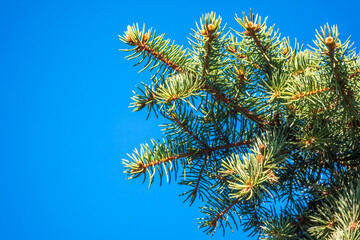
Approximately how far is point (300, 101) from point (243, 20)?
16cm

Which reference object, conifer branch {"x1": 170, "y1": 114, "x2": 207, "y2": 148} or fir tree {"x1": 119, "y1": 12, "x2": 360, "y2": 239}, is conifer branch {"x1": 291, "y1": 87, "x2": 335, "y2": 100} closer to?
fir tree {"x1": 119, "y1": 12, "x2": 360, "y2": 239}

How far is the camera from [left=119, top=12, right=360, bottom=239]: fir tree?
0.67 metres

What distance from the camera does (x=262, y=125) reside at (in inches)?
31.8

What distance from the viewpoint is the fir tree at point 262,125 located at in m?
0.67

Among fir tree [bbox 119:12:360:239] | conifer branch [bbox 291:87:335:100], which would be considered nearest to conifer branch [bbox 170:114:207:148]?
fir tree [bbox 119:12:360:239]

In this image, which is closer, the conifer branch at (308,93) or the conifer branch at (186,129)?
the conifer branch at (308,93)

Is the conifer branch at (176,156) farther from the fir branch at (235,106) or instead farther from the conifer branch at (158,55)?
the conifer branch at (158,55)

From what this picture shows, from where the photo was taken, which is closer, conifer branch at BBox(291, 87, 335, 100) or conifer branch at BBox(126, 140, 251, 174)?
conifer branch at BBox(291, 87, 335, 100)

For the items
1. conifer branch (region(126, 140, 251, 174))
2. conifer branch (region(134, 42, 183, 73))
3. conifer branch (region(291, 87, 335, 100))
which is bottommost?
conifer branch (region(291, 87, 335, 100))

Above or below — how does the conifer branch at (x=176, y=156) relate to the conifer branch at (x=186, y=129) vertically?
below

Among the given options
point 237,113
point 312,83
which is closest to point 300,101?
point 312,83

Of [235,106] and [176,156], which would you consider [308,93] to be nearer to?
[235,106]

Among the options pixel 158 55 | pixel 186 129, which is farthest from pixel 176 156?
pixel 158 55

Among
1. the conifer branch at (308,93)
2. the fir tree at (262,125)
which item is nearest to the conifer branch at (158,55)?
the fir tree at (262,125)
